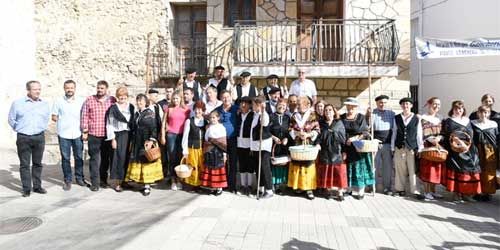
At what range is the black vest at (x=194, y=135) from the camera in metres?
6.28

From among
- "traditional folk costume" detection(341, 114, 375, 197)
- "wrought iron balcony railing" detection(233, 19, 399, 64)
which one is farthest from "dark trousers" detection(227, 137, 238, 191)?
"wrought iron balcony railing" detection(233, 19, 399, 64)

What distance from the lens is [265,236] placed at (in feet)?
14.6

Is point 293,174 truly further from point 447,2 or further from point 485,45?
point 447,2

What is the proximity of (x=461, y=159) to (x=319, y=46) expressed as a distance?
474 cm

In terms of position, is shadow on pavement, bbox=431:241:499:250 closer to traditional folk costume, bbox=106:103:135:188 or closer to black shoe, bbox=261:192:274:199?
black shoe, bbox=261:192:274:199

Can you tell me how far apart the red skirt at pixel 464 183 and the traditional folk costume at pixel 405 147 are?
53 centimetres

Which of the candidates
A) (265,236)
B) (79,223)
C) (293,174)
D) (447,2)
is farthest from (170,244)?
(447,2)

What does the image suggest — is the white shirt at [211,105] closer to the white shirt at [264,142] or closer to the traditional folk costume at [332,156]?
the white shirt at [264,142]

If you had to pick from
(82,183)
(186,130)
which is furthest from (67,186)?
(186,130)

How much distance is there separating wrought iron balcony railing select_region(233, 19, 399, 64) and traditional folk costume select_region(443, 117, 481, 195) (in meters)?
3.58

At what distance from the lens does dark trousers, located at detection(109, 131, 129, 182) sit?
20.9 ft

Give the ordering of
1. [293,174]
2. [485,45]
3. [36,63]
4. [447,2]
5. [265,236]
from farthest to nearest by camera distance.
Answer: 1. [447,2]
2. [36,63]
3. [485,45]
4. [293,174]
5. [265,236]

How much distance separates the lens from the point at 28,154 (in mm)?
6016

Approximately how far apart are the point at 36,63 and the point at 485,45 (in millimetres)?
11199
